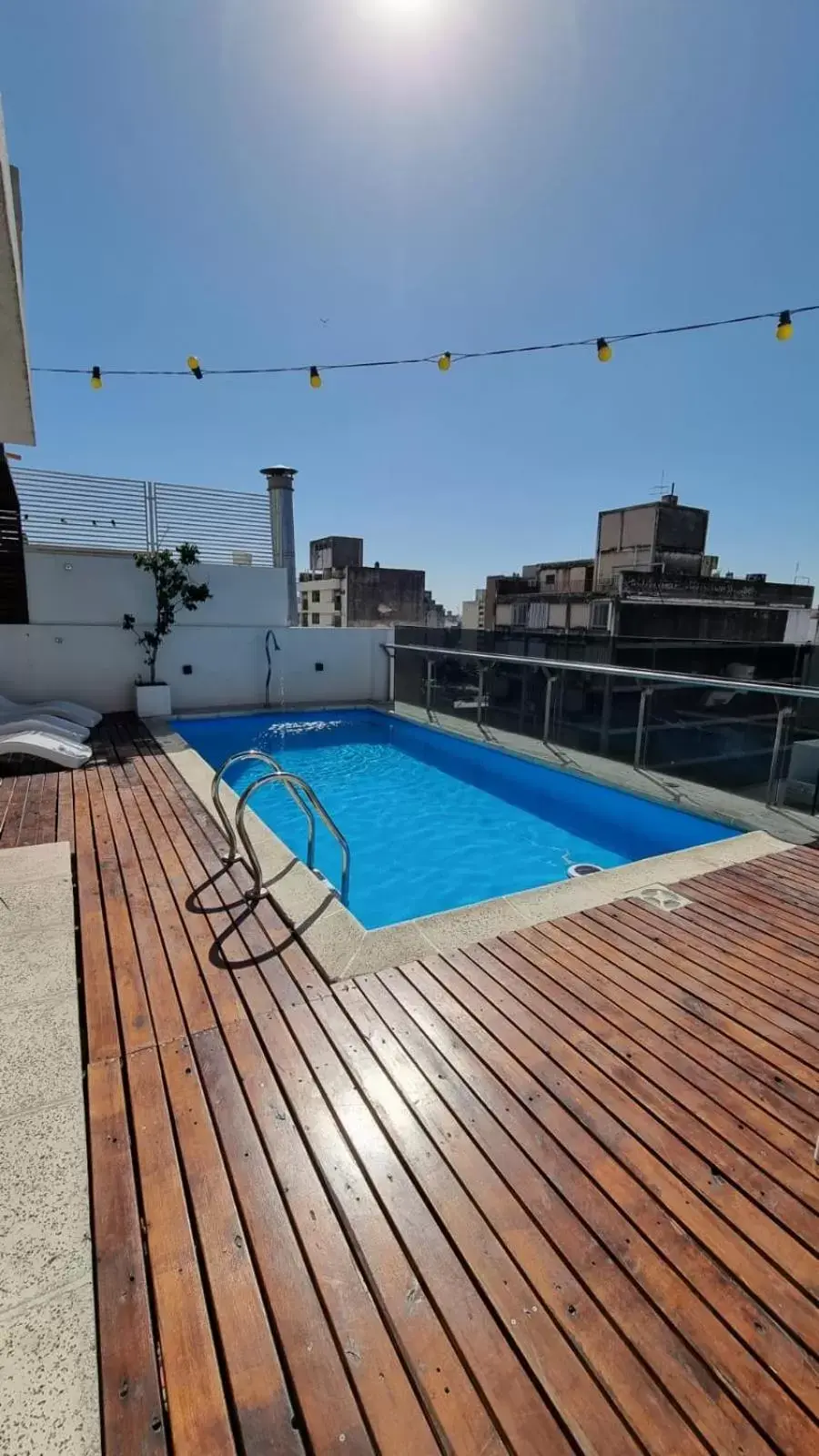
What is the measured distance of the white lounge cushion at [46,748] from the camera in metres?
5.54

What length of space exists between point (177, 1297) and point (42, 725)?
616 centimetres

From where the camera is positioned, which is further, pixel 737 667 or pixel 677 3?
pixel 737 667

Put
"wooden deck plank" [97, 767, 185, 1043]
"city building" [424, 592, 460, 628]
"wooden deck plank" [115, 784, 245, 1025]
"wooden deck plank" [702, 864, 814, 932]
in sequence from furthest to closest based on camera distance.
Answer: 1. "city building" [424, 592, 460, 628]
2. "wooden deck plank" [702, 864, 814, 932]
3. "wooden deck plank" [115, 784, 245, 1025]
4. "wooden deck plank" [97, 767, 185, 1043]

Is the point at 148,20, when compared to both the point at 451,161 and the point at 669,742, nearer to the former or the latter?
the point at 451,161

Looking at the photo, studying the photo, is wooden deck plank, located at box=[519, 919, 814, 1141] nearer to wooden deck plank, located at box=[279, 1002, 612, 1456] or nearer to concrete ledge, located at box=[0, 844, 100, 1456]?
wooden deck plank, located at box=[279, 1002, 612, 1456]

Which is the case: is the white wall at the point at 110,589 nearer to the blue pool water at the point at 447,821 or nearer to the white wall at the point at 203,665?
the white wall at the point at 203,665

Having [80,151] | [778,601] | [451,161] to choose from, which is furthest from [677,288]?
[778,601]

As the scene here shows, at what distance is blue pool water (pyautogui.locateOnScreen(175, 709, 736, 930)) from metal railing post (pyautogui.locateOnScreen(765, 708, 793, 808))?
445 millimetres

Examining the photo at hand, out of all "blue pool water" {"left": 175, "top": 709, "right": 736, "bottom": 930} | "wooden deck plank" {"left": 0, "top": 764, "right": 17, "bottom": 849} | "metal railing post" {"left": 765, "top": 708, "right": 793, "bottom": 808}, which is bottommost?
"blue pool water" {"left": 175, "top": 709, "right": 736, "bottom": 930}

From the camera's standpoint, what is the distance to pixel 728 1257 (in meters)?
1.39

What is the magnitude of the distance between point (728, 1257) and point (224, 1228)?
120 cm

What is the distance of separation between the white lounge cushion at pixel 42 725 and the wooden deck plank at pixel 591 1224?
5.50m

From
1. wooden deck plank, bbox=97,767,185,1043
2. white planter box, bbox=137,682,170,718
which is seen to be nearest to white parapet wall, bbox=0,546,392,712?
white planter box, bbox=137,682,170,718

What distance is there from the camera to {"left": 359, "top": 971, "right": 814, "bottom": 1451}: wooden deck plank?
1135 mm
